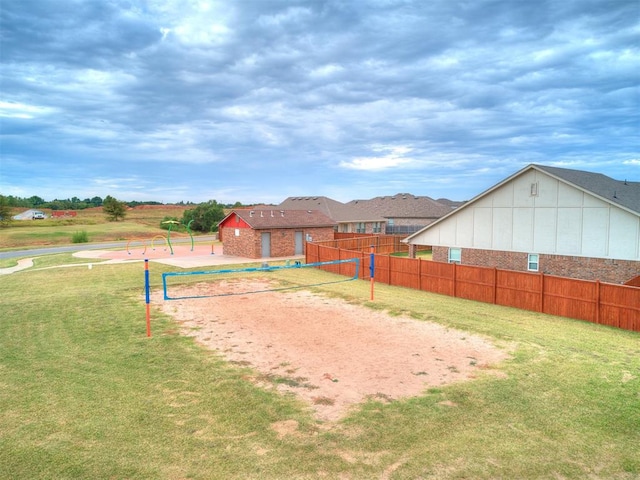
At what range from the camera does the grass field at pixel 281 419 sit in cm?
676

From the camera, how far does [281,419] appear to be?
8.34 metres

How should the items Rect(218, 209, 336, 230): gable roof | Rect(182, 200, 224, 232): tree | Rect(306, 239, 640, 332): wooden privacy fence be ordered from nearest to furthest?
1. Rect(306, 239, 640, 332): wooden privacy fence
2. Rect(218, 209, 336, 230): gable roof
3. Rect(182, 200, 224, 232): tree

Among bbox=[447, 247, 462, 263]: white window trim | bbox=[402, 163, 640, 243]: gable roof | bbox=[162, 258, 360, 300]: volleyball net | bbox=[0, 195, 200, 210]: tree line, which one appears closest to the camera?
bbox=[402, 163, 640, 243]: gable roof

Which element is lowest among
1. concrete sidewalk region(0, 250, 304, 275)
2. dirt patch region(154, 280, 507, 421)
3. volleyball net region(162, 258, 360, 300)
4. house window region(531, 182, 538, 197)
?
dirt patch region(154, 280, 507, 421)

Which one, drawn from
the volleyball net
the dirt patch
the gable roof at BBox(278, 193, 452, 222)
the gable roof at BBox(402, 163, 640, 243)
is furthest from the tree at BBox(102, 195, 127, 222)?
the gable roof at BBox(402, 163, 640, 243)

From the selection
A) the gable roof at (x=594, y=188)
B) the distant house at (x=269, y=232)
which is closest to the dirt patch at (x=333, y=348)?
the gable roof at (x=594, y=188)

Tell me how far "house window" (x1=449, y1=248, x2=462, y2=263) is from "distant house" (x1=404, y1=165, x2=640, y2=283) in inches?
2.5

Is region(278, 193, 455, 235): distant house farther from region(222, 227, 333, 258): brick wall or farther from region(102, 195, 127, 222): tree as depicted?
region(102, 195, 127, 222): tree

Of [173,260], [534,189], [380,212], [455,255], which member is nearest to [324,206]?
[380,212]

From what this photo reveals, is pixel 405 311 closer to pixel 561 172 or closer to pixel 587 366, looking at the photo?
pixel 587 366

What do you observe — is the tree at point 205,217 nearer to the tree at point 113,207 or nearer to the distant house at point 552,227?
the tree at point 113,207

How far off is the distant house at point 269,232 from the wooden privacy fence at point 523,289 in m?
14.3

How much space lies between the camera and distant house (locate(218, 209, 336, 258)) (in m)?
38.2

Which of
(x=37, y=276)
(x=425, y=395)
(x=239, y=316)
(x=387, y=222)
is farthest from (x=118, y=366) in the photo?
(x=387, y=222)
